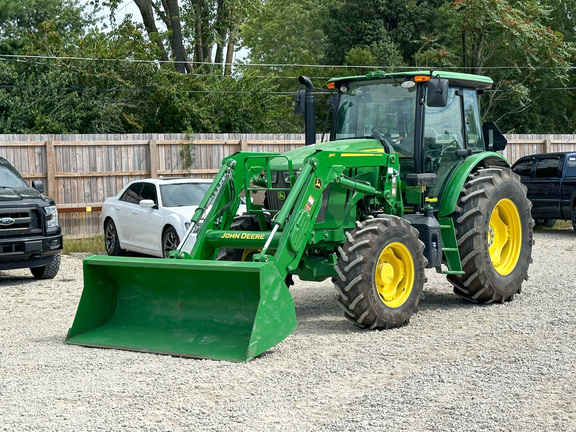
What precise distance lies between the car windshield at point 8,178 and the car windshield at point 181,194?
248cm

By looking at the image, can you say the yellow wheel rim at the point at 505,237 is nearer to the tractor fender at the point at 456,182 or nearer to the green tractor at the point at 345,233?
the green tractor at the point at 345,233

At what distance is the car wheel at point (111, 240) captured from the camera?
16.2 meters

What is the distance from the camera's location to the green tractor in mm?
7848

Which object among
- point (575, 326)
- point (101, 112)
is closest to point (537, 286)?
point (575, 326)

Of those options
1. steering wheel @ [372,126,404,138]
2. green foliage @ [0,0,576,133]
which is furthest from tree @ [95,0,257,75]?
steering wheel @ [372,126,404,138]

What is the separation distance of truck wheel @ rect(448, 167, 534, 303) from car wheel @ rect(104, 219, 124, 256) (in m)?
7.96

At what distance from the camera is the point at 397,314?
336 inches

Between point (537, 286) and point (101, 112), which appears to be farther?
point (101, 112)

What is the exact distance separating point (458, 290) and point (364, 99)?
8.20 ft

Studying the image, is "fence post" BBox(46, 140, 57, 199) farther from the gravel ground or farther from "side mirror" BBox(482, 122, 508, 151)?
"side mirror" BBox(482, 122, 508, 151)

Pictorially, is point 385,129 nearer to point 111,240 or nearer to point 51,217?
point 51,217

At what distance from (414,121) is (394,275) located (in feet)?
6.40

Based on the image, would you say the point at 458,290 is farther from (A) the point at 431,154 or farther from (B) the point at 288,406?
(B) the point at 288,406

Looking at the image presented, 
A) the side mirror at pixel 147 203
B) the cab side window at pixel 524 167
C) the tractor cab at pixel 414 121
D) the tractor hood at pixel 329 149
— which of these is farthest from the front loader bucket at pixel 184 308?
the cab side window at pixel 524 167
